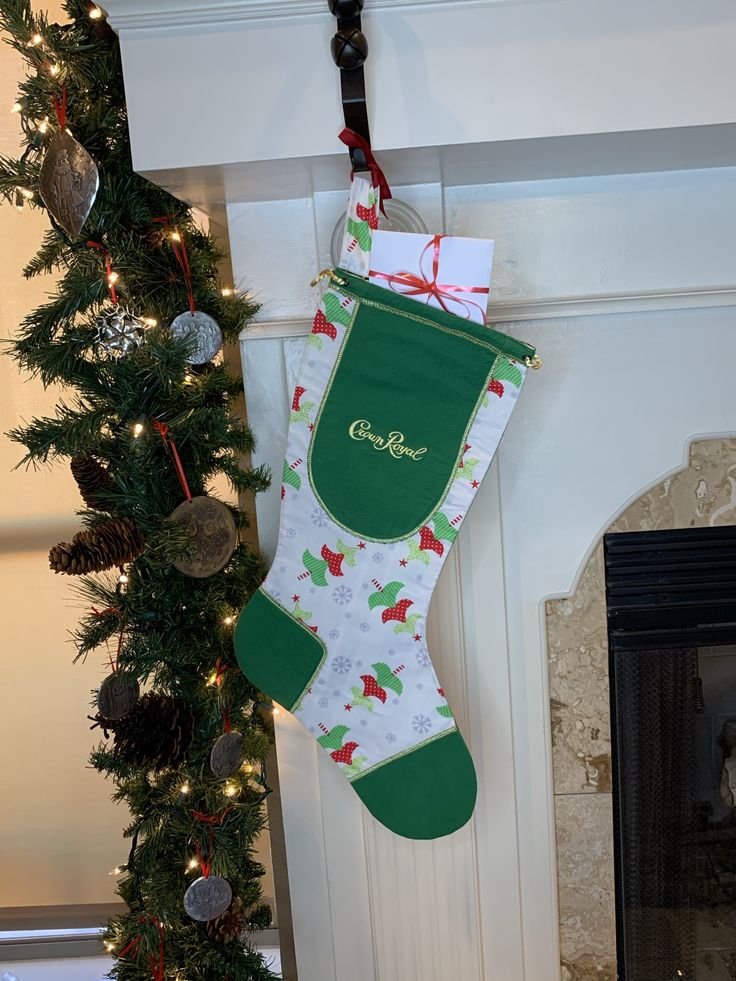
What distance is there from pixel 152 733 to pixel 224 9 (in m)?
0.91

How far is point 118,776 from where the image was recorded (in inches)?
45.7

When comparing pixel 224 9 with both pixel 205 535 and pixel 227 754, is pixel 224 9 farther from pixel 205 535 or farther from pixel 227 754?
pixel 227 754

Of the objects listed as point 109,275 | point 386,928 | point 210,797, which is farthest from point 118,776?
point 109,275

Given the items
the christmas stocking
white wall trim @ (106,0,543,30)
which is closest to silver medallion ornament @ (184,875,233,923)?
the christmas stocking

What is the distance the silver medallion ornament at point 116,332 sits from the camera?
1041mm

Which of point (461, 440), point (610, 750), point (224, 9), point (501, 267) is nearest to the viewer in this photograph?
point (224, 9)

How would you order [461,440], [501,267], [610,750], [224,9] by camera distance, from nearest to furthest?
[224,9]
[461,440]
[501,267]
[610,750]

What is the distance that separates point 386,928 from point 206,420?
2.86 feet

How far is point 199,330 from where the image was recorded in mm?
1099

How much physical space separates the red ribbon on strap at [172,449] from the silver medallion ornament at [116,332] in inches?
4.1

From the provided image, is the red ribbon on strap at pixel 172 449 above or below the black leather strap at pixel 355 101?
below

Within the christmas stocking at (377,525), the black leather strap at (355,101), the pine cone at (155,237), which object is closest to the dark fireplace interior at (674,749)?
the christmas stocking at (377,525)

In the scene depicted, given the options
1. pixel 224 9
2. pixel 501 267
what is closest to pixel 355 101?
pixel 224 9

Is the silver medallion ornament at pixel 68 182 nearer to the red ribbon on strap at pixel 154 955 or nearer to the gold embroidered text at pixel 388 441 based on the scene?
the gold embroidered text at pixel 388 441
